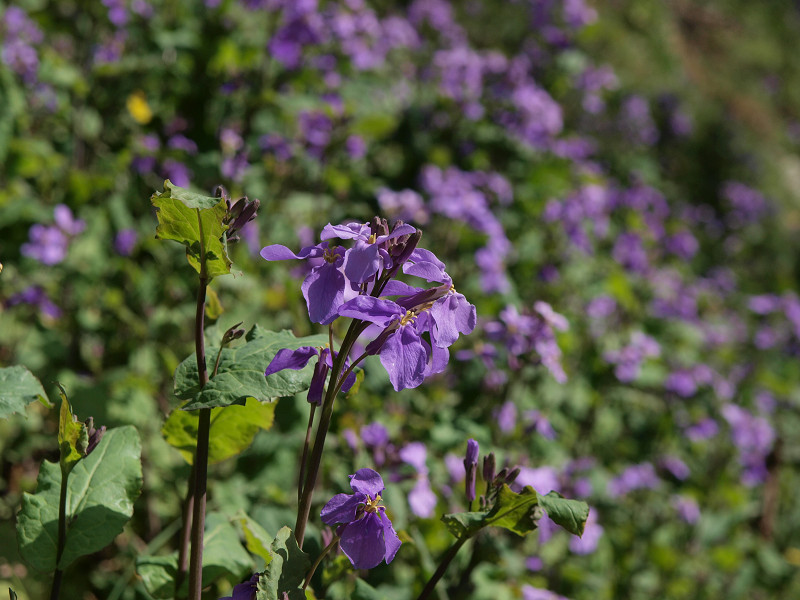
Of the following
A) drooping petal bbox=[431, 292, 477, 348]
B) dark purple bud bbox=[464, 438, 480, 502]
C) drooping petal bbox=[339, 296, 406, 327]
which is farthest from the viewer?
dark purple bud bbox=[464, 438, 480, 502]

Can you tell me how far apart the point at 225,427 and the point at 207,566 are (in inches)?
12.1

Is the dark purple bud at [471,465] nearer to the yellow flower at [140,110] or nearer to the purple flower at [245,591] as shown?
the purple flower at [245,591]

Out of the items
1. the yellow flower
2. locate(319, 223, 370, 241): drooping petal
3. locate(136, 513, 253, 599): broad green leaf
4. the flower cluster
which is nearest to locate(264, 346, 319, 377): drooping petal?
the flower cluster

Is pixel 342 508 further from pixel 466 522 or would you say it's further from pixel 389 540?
pixel 466 522

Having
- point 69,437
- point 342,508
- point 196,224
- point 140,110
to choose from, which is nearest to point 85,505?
point 69,437

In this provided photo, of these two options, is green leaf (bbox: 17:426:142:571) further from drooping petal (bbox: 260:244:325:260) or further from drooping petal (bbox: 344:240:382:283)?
drooping petal (bbox: 344:240:382:283)

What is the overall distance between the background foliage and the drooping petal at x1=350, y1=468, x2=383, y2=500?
1.25ft

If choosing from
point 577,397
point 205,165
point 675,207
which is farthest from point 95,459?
point 675,207

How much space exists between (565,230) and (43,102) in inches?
125

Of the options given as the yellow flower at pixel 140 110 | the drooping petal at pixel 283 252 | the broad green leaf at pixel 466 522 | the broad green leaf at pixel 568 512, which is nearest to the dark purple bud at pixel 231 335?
the drooping petal at pixel 283 252

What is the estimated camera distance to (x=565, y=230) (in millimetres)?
4492

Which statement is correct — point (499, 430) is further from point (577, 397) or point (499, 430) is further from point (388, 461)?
point (577, 397)

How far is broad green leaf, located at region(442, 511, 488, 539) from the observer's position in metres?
1.27

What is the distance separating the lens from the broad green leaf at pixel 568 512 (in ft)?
4.07
